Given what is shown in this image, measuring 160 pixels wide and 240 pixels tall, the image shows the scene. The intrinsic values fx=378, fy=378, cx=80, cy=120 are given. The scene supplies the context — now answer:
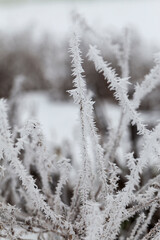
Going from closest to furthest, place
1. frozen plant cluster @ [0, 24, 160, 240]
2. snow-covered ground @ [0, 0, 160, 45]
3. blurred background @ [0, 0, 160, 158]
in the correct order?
frozen plant cluster @ [0, 24, 160, 240] < blurred background @ [0, 0, 160, 158] < snow-covered ground @ [0, 0, 160, 45]

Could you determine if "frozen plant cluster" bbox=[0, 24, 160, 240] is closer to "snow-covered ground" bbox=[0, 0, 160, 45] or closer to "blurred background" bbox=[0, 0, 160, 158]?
"blurred background" bbox=[0, 0, 160, 158]

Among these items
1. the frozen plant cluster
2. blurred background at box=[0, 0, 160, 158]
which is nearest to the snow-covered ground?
blurred background at box=[0, 0, 160, 158]

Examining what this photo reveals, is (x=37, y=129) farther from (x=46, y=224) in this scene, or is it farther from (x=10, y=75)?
(x=10, y=75)

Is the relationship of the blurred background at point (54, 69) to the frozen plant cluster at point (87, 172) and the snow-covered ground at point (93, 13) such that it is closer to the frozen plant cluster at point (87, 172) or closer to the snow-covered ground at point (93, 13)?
the snow-covered ground at point (93, 13)

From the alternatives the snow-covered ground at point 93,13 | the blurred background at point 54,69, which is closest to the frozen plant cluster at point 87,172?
the blurred background at point 54,69

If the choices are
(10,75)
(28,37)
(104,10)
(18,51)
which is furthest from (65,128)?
(104,10)

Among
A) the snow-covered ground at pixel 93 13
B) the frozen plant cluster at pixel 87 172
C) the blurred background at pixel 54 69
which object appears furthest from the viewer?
the snow-covered ground at pixel 93 13

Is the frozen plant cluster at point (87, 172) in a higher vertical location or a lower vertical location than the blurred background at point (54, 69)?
lower

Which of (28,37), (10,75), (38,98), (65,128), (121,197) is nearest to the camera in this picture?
(121,197)

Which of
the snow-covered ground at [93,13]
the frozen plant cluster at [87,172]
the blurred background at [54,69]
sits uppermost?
the snow-covered ground at [93,13]
